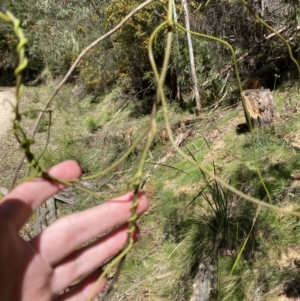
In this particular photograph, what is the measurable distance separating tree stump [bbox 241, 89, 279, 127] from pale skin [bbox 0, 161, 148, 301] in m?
2.96

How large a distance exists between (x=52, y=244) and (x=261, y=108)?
3.11m

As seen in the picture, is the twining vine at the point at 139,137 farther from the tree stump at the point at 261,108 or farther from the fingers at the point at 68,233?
the tree stump at the point at 261,108

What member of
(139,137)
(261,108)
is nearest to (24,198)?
(139,137)

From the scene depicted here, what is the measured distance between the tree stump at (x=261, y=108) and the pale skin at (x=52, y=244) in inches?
116

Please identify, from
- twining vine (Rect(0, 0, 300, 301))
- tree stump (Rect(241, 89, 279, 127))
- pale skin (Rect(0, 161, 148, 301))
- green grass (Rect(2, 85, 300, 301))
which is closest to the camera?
twining vine (Rect(0, 0, 300, 301))

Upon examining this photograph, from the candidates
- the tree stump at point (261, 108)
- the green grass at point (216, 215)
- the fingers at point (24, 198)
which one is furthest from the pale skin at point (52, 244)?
the tree stump at point (261, 108)

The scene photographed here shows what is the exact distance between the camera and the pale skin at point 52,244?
1.08m

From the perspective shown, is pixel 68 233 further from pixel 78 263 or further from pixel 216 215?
pixel 216 215

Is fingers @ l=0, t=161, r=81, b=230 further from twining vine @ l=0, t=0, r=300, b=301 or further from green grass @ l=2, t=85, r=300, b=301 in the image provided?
green grass @ l=2, t=85, r=300, b=301

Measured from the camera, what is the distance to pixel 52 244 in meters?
1.14

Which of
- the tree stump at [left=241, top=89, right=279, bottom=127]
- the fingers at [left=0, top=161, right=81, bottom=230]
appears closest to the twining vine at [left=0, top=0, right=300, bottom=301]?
the fingers at [left=0, top=161, right=81, bottom=230]

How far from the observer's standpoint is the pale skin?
108cm

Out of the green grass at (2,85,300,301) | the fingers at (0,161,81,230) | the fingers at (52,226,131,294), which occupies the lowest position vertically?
the green grass at (2,85,300,301)

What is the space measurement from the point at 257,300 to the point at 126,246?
1280mm
